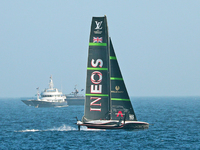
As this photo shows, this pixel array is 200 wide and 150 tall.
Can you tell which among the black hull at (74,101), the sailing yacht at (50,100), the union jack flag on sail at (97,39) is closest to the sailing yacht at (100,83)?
the union jack flag on sail at (97,39)

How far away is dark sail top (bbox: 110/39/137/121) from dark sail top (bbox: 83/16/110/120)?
90 centimetres

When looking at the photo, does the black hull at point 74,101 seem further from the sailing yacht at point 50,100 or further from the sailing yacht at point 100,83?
the sailing yacht at point 100,83

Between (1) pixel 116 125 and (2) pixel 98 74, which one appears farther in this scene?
(2) pixel 98 74

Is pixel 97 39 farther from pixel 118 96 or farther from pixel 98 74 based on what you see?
pixel 118 96

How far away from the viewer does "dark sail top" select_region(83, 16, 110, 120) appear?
3809 cm

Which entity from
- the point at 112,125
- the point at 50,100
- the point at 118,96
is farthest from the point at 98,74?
the point at 50,100

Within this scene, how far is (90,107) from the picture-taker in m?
38.4

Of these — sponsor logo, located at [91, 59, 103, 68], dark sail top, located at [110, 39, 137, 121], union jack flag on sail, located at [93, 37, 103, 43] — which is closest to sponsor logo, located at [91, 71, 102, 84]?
sponsor logo, located at [91, 59, 103, 68]

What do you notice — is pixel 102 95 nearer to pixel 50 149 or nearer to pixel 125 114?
pixel 125 114

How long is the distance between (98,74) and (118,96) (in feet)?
10.6

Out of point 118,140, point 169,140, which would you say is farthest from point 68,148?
point 169,140

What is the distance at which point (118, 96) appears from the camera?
39000mm

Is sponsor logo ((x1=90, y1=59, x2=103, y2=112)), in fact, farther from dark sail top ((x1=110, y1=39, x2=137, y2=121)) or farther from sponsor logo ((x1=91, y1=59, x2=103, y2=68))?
dark sail top ((x1=110, y1=39, x2=137, y2=121))

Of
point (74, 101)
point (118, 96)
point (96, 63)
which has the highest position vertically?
point (96, 63)
